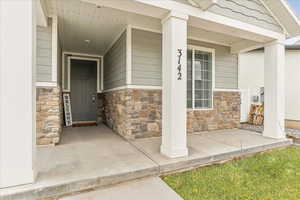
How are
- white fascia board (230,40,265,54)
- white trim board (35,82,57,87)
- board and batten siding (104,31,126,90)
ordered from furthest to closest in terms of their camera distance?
white fascia board (230,40,265,54) < board and batten siding (104,31,126,90) < white trim board (35,82,57,87)

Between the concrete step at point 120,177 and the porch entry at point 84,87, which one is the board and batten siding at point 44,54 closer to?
the concrete step at point 120,177

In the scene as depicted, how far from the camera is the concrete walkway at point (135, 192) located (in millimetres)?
2041

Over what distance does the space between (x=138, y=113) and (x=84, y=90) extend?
12.4 feet

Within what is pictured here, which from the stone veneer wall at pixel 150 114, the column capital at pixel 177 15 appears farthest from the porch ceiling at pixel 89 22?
the stone veneer wall at pixel 150 114

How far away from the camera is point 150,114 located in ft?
14.5

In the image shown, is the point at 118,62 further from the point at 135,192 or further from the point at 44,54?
the point at 135,192

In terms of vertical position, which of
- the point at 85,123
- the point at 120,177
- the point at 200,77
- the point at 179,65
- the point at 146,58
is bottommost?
the point at 120,177

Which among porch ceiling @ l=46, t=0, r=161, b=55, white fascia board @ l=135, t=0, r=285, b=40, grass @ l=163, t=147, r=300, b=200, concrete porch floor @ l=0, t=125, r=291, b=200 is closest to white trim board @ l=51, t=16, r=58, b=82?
porch ceiling @ l=46, t=0, r=161, b=55

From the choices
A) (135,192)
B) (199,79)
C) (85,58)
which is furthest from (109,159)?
(85,58)

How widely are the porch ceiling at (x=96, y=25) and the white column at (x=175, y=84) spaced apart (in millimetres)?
378

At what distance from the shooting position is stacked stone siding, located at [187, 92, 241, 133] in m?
5.06

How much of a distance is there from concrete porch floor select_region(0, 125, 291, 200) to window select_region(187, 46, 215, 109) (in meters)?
1.24

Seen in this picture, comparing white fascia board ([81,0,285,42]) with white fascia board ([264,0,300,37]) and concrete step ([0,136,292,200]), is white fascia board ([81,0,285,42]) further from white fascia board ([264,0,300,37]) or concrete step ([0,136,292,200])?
concrete step ([0,136,292,200])

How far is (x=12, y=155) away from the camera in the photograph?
1938mm
